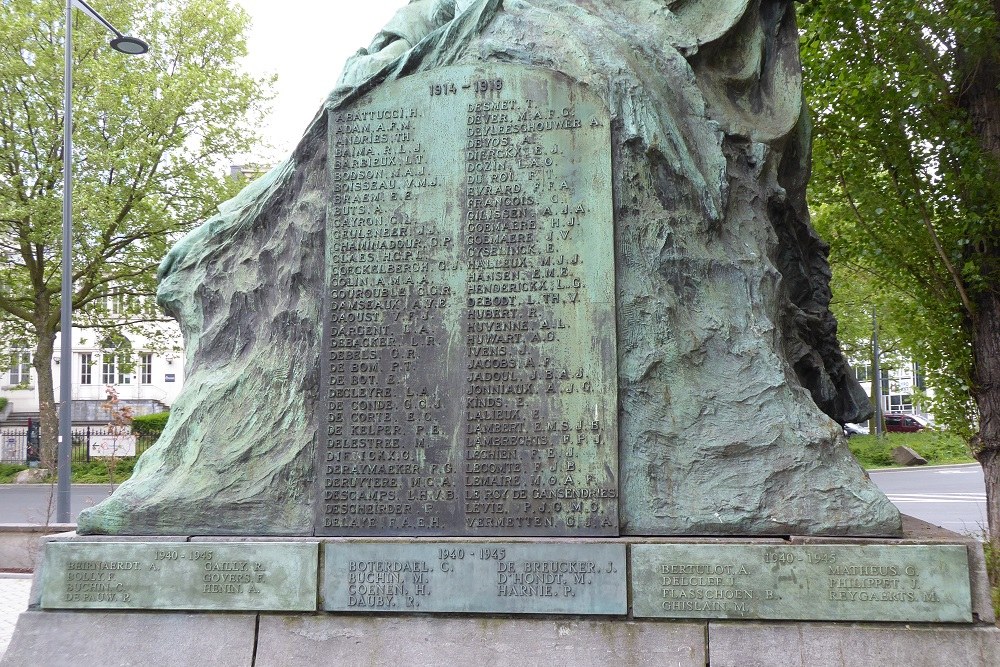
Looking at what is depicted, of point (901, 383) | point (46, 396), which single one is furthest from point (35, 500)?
point (901, 383)

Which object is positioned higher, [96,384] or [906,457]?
[96,384]

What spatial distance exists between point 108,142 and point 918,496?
18895mm

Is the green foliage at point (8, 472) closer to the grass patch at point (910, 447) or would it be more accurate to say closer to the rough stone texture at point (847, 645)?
the grass patch at point (910, 447)

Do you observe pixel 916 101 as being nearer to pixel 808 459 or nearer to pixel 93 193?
pixel 808 459

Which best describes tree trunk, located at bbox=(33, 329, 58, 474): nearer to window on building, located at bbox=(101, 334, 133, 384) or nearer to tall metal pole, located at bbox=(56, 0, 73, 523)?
window on building, located at bbox=(101, 334, 133, 384)

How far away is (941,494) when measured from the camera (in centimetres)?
1773

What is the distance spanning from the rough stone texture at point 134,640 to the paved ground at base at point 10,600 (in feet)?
6.61

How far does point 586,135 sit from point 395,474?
229 cm

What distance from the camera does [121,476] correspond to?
22141 millimetres

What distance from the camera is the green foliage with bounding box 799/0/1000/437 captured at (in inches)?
344

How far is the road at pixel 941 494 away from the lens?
13422 mm

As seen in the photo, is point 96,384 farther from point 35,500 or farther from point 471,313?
point 471,313

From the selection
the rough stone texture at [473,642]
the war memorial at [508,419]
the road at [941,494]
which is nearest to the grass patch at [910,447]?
the road at [941,494]

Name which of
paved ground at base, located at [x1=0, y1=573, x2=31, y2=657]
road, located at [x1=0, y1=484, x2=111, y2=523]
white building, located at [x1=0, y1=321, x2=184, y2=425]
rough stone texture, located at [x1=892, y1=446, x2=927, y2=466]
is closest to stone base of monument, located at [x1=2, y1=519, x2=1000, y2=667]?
paved ground at base, located at [x1=0, y1=573, x2=31, y2=657]
